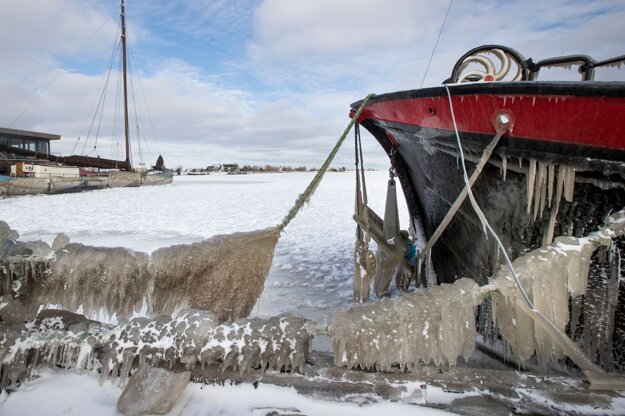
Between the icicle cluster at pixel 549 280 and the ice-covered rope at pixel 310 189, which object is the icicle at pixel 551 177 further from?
the ice-covered rope at pixel 310 189

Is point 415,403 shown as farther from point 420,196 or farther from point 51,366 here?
point 420,196

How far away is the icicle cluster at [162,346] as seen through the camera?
2.29m

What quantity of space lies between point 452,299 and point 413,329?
0.94 ft

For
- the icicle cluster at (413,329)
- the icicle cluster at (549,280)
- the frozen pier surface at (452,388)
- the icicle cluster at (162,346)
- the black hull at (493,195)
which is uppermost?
the black hull at (493,195)

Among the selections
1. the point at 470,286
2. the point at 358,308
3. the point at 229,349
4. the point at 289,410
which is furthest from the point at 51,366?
the point at 470,286

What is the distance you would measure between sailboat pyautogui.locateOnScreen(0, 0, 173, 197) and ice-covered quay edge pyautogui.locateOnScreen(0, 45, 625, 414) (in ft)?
62.8

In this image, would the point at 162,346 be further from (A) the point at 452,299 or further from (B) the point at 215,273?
(A) the point at 452,299

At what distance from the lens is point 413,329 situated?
2088mm

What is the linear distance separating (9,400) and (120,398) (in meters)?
0.73

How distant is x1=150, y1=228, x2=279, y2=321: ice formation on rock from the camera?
2678 mm

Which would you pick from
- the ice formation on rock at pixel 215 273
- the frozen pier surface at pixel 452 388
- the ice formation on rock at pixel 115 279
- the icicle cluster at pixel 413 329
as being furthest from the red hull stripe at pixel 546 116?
the ice formation on rock at pixel 115 279

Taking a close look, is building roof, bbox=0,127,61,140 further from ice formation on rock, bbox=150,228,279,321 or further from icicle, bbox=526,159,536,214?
icicle, bbox=526,159,536,214

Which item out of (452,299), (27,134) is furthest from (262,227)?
(27,134)

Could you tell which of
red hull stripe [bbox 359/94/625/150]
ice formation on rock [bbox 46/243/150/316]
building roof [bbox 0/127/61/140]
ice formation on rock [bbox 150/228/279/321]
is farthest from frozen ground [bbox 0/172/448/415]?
building roof [bbox 0/127/61/140]
